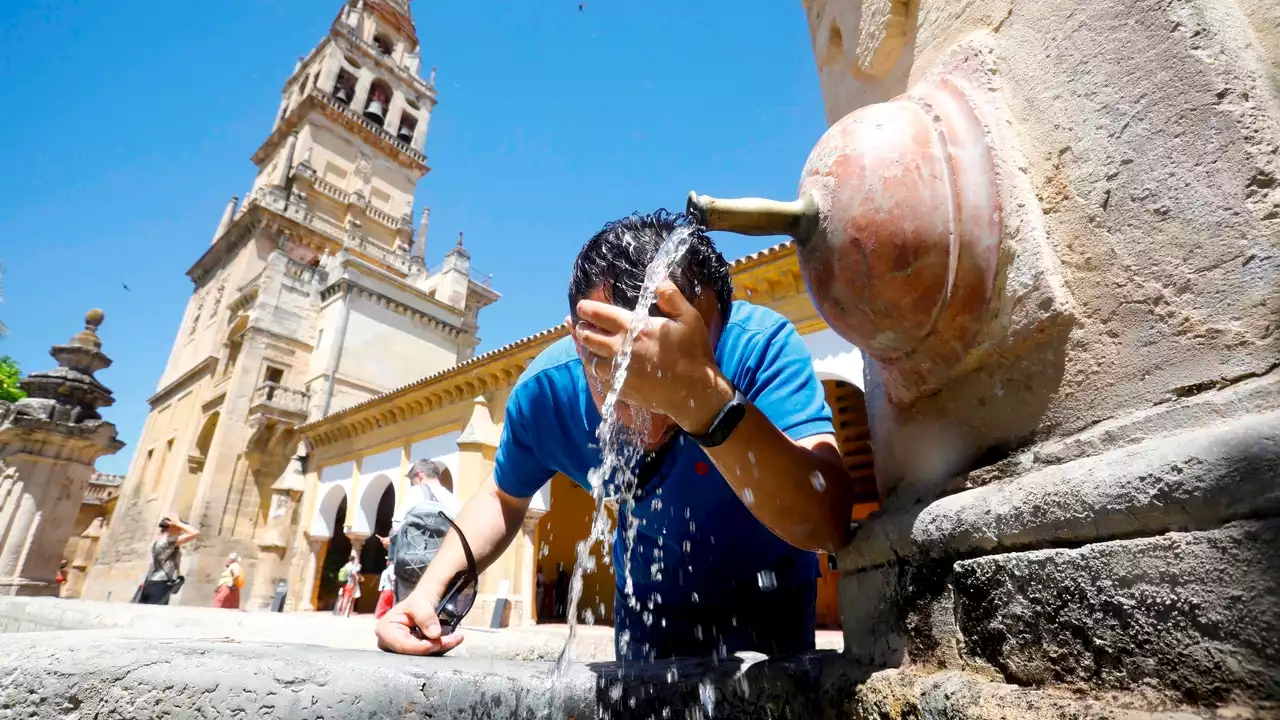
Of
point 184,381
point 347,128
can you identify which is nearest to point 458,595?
point 184,381

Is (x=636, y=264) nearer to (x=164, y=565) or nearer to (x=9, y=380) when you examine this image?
(x=164, y=565)

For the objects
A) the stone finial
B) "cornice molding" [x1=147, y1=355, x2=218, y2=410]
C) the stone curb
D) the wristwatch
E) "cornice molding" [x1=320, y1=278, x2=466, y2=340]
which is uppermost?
"cornice molding" [x1=320, y1=278, x2=466, y2=340]

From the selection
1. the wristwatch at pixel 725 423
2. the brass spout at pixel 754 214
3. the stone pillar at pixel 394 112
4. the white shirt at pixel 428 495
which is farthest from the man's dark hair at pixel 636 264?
the stone pillar at pixel 394 112

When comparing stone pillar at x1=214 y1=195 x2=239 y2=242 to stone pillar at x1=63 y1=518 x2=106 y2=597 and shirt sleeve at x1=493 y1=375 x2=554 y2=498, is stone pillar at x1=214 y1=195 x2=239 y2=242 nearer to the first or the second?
stone pillar at x1=63 y1=518 x2=106 y2=597

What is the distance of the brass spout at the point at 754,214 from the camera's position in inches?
38.4

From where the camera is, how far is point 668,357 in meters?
0.90

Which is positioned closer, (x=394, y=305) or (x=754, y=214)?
(x=754, y=214)

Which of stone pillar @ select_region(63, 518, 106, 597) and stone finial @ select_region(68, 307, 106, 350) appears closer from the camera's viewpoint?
stone finial @ select_region(68, 307, 106, 350)

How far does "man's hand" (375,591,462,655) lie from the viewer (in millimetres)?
1444

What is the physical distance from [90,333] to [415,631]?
9.48m

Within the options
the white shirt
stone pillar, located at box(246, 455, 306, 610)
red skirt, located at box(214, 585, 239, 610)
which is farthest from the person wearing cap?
stone pillar, located at box(246, 455, 306, 610)

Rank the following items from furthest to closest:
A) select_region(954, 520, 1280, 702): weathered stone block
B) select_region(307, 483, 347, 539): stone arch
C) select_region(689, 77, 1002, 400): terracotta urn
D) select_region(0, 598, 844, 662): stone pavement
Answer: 1. select_region(307, 483, 347, 539): stone arch
2. select_region(0, 598, 844, 662): stone pavement
3. select_region(689, 77, 1002, 400): terracotta urn
4. select_region(954, 520, 1280, 702): weathered stone block

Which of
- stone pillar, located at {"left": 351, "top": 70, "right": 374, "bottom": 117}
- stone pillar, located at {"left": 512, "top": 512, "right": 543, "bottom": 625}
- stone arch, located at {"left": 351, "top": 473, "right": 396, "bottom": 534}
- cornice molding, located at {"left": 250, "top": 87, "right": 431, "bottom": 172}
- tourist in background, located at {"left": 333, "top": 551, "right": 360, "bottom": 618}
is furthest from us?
stone pillar, located at {"left": 351, "top": 70, "right": 374, "bottom": 117}

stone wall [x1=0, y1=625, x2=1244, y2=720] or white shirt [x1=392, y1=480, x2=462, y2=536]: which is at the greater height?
white shirt [x1=392, y1=480, x2=462, y2=536]
